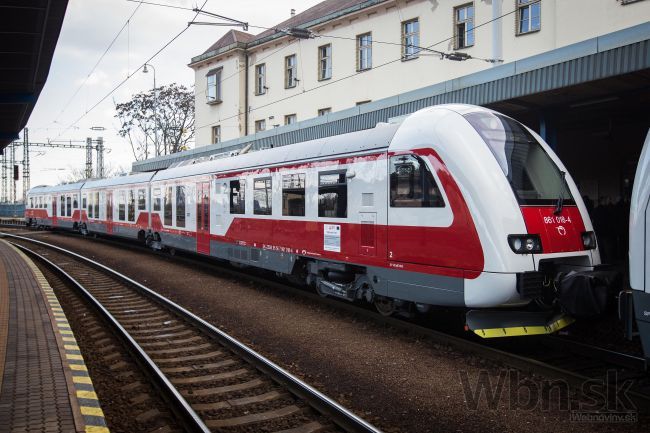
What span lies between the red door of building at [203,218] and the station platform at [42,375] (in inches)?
189

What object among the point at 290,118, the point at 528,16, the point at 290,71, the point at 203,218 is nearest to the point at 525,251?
the point at 203,218

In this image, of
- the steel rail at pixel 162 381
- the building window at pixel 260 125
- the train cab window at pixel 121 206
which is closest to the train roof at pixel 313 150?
the steel rail at pixel 162 381

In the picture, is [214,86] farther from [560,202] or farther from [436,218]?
[560,202]

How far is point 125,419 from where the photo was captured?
5.05 meters

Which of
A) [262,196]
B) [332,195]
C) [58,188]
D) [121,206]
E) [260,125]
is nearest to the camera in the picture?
[332,195]

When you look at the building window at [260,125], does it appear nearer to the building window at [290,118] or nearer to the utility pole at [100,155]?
the building window at [290,118]

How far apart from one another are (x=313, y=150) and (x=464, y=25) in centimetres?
1435

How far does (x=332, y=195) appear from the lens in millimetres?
9117

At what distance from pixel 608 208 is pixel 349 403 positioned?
977 centimetres

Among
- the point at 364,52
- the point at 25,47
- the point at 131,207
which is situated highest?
the point at 364,52

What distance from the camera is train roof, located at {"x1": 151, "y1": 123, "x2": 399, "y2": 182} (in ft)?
26.9

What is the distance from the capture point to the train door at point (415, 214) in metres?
6.94

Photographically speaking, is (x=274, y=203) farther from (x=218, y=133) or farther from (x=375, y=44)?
(x=218, y=133)

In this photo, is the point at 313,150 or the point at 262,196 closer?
the point at 313,150
